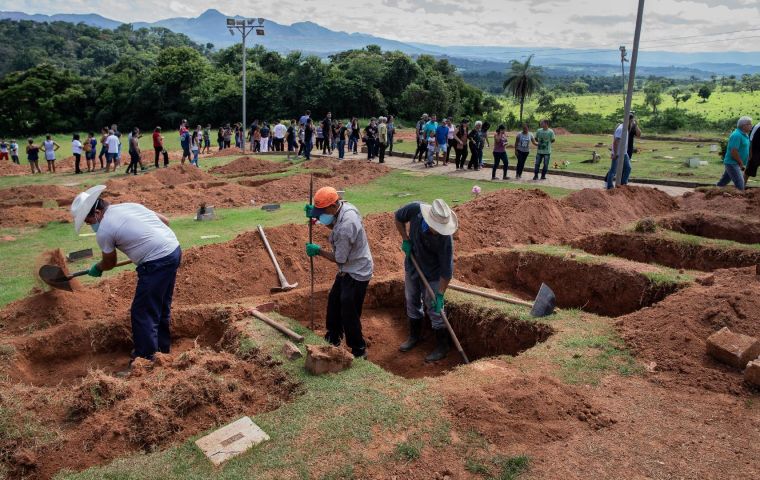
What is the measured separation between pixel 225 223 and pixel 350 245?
7407mm

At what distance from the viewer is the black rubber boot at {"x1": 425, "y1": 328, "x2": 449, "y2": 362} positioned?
712 cm

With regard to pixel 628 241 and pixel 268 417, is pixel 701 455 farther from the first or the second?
pixel 628 241

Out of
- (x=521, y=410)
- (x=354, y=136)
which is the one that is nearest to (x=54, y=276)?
(x=521, y=410)

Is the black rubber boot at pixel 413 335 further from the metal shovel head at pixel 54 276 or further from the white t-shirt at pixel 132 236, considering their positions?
the metal shovel head at pixel 54 276

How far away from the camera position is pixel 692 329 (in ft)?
20.3

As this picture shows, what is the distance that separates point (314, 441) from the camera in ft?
14.8

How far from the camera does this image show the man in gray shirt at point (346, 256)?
615cm

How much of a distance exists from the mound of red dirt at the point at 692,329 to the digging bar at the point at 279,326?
3.73 metres

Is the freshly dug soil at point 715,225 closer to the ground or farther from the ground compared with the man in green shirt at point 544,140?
closer to the ground

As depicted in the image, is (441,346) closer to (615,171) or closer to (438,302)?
(438,302)

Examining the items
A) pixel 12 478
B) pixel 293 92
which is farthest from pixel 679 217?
pixel 293 92

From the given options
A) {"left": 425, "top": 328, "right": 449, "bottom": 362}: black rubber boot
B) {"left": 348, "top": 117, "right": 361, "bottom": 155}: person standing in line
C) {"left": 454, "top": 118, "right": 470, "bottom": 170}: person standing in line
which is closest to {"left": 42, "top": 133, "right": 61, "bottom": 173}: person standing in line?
{"left": 348, "top": 117, "right": 361, "bottom": 155}: person standing in line

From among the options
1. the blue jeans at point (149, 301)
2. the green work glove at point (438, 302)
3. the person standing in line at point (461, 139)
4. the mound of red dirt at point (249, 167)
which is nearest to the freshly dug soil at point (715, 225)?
the green work glove at point (438, 302)

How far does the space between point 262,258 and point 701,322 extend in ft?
20.6
